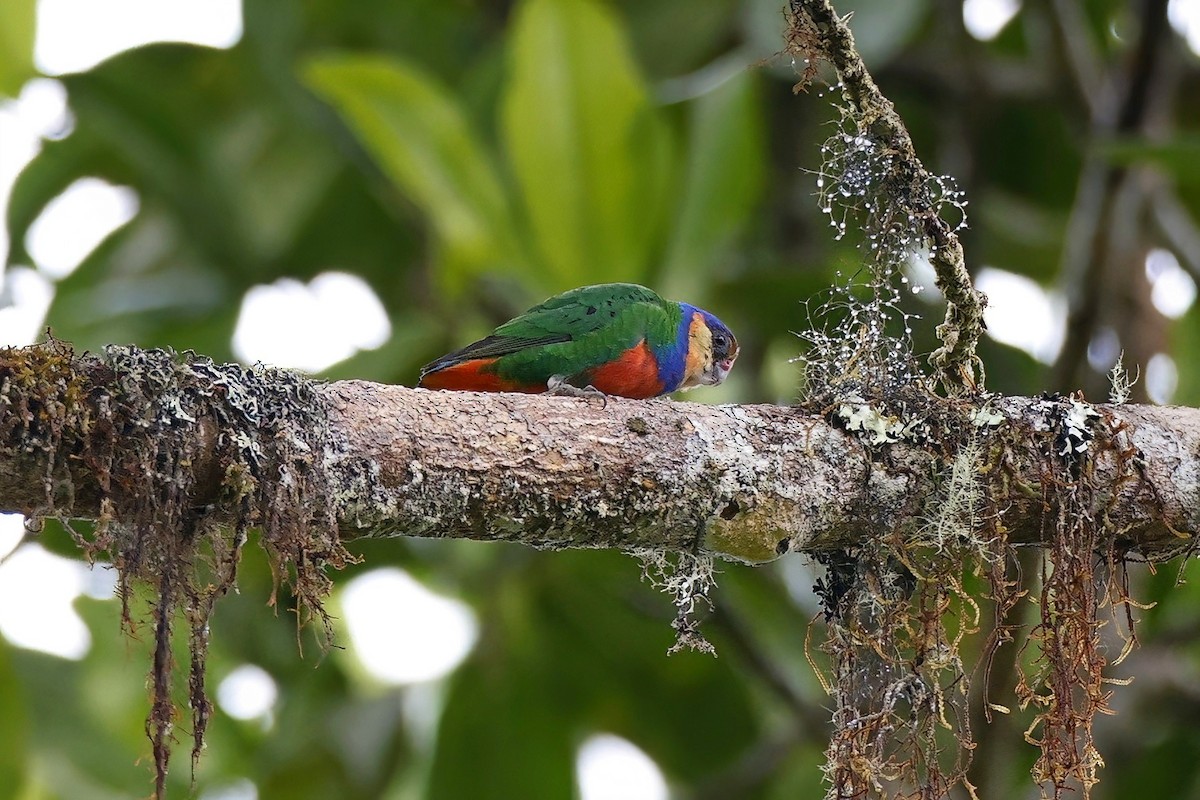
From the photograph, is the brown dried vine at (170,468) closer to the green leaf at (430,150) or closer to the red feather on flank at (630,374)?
the red feather on flank at (630,374)

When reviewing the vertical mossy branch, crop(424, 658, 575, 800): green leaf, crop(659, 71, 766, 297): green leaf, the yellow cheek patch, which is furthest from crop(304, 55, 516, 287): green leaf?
the vertical mossy branch

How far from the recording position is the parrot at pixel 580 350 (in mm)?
3840

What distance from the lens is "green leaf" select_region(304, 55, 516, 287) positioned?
4.41 m

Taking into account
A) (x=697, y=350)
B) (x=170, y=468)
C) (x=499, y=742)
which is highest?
(x=697, y=350)

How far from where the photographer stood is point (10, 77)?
5031 mm

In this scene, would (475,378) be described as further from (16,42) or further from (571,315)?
(16,42)

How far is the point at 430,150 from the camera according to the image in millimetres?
4570

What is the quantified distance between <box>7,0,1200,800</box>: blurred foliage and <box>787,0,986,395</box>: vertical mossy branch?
184 cm

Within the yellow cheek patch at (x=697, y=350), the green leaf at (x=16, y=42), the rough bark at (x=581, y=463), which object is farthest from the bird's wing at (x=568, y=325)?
the green leaf at (x=16, y=42)

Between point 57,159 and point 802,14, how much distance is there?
13.0 feet

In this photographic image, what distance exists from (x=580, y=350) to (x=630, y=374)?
237mm

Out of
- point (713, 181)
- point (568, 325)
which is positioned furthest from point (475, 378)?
point (713, 181)

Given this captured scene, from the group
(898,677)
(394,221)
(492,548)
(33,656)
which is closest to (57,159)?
(394,221)

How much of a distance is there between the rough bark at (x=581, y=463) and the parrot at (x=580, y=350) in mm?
1364
